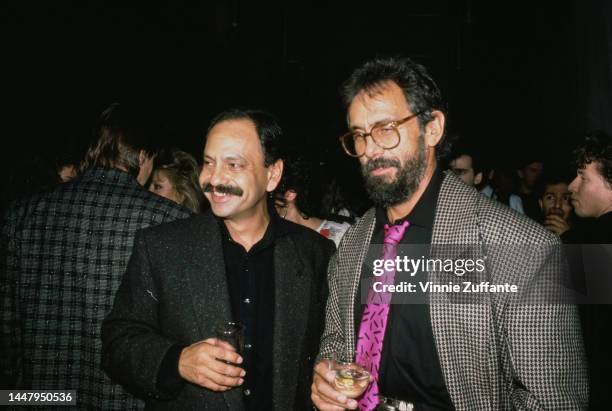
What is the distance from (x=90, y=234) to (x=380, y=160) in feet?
4.85

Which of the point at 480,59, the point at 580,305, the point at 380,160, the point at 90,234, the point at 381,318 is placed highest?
the point at 480,59

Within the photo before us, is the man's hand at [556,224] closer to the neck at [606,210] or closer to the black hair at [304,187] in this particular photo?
the neck at [606,210]

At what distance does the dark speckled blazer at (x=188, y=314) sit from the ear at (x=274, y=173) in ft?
1.20

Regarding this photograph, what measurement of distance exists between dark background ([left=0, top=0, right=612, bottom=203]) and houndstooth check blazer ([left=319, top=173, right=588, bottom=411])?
229 cm

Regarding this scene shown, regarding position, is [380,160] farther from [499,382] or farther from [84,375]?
[84,375]

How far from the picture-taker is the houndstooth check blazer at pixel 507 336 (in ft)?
5.36

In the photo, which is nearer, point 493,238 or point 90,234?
point 493,238

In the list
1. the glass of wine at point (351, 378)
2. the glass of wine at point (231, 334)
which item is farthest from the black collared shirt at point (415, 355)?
the glass of wine at point (231, 334)

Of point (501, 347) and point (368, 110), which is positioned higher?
point (368, 110)

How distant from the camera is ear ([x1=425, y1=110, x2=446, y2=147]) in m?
2.08

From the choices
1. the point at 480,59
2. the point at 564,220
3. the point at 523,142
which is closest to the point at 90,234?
the point at 564,220

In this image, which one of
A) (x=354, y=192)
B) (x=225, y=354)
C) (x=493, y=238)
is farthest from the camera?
(x=354, y=192)

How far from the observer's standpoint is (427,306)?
1890mm

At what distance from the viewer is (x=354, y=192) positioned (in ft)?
17.3
